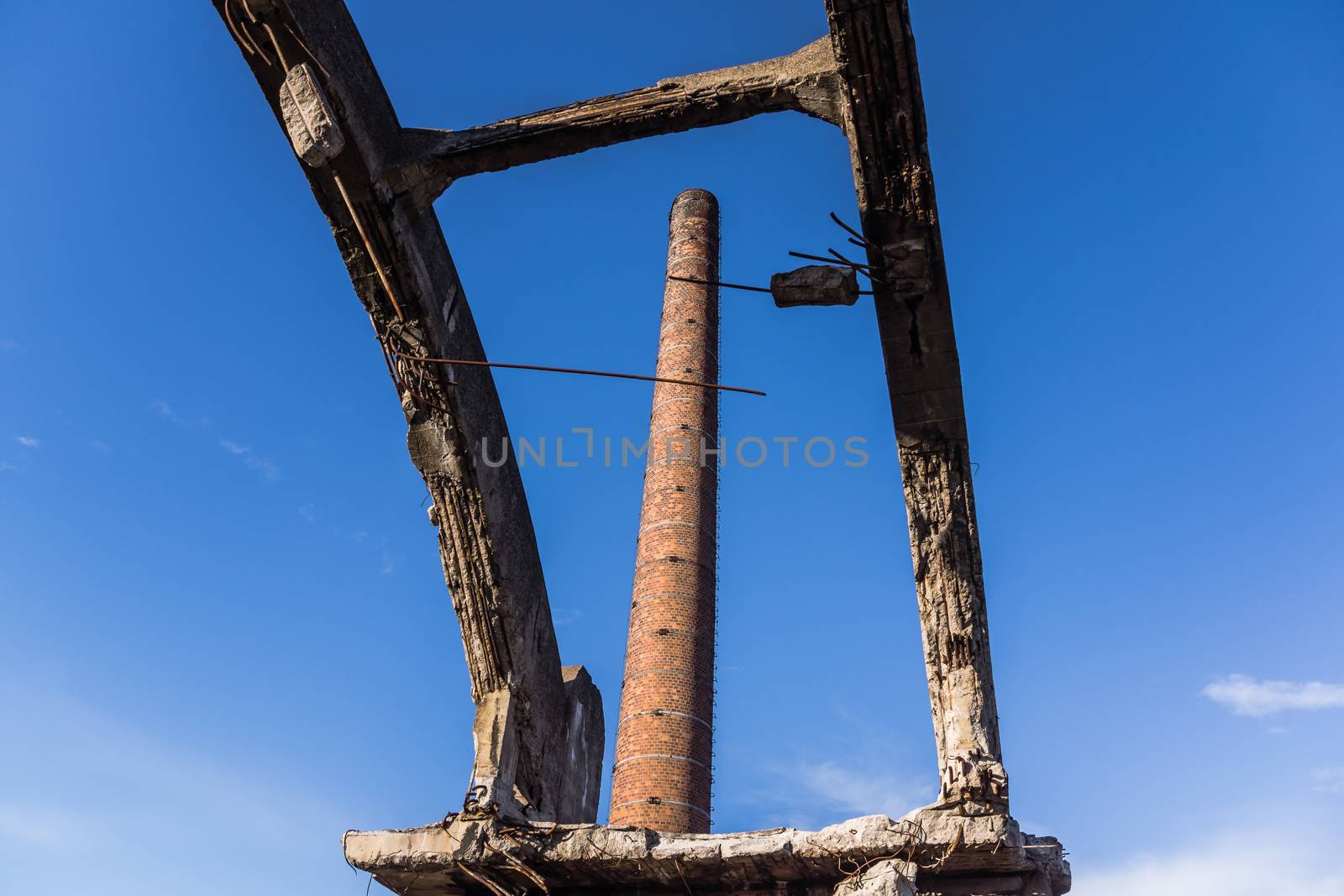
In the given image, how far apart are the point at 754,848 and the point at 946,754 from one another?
97 cm

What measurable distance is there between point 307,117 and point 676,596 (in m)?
7.79

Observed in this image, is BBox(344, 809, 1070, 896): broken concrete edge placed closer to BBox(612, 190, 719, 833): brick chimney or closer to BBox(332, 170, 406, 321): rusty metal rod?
BBox(332, 170, 406, 321): rusty metal rod

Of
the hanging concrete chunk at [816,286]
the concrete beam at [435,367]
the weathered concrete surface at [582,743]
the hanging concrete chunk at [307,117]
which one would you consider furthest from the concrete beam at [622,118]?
the weathered concrete surface at [582,743]

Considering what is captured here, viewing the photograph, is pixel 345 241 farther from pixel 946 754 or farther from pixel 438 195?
pixel 946 754

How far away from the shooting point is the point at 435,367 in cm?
541

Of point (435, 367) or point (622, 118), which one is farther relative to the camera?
point (435, 367)

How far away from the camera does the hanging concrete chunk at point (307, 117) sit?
4863mm

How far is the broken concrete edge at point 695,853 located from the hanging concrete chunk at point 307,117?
3.28 meters

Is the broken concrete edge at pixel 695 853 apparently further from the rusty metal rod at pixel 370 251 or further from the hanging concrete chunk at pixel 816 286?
the rusty metal rod at pixel 370 251

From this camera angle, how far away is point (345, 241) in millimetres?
5250

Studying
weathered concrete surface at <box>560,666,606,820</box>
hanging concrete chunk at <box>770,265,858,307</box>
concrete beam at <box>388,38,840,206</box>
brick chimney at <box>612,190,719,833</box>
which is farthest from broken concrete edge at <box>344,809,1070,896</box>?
brick chimney at <box>612,190,719,833</box>

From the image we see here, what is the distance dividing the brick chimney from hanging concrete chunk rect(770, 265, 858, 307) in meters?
5.06

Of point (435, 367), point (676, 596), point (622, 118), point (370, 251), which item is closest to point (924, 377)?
point (622, 118)

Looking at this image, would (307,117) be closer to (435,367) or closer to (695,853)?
(435,367)
